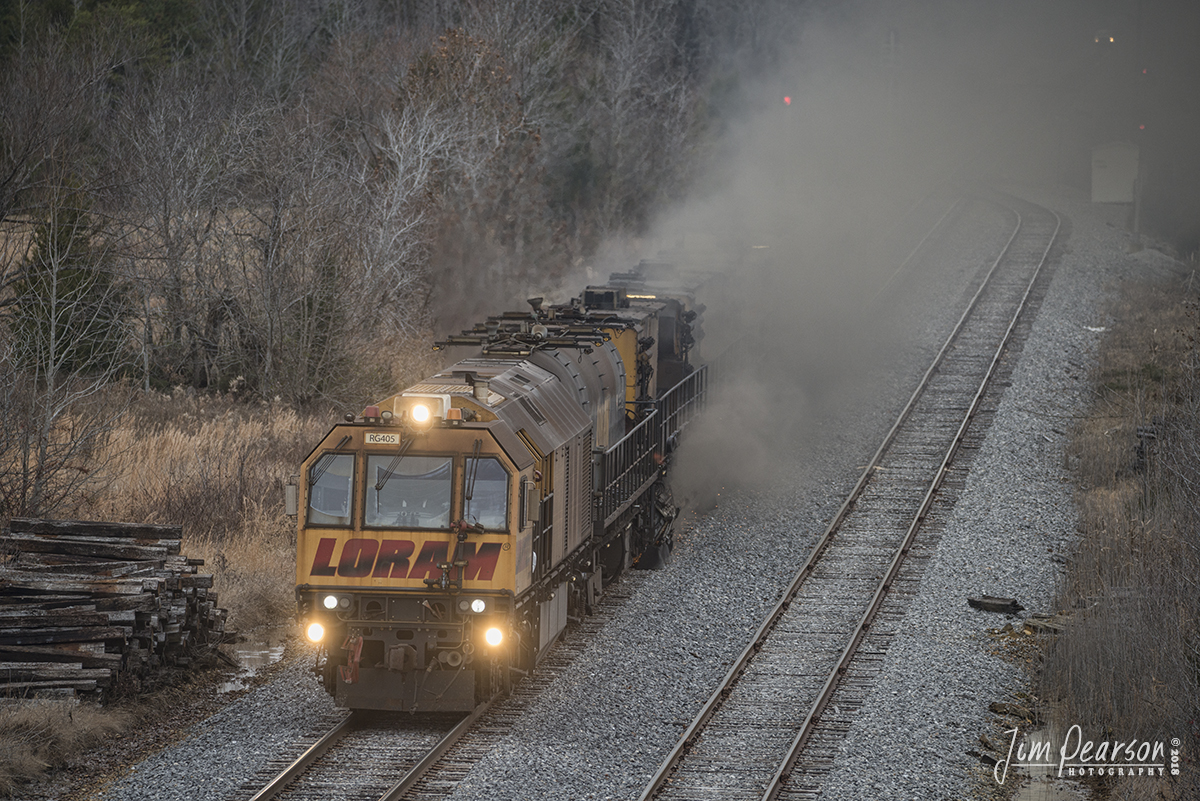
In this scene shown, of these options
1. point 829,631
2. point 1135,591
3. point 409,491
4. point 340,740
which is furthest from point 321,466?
point 1135,591

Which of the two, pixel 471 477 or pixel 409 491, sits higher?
pixel 471 477

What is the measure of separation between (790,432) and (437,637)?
15.6 m

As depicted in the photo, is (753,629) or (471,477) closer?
(471,477)

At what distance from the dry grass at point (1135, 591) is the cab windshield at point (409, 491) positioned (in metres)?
7.01

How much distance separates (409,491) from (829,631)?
6.61 m

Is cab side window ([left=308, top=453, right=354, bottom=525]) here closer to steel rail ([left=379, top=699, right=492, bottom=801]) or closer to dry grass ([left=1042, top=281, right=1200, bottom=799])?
steel rail ([left=379, top=699, right=492, bottom=801])

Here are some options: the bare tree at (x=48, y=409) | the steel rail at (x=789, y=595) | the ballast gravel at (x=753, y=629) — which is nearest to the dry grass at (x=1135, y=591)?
the ballast gravel at (x=753, y=629)

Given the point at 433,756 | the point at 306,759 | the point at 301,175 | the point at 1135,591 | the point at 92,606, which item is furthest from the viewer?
the point at 301,175

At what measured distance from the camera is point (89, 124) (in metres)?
34.8

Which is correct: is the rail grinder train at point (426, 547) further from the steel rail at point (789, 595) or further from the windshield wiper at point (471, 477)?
the steel rail at point (789, 595)

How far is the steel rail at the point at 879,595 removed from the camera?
11930 millimetres

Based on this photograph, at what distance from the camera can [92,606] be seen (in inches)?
506

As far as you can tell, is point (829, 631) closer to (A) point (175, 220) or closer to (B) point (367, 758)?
(B) point (367, 758)

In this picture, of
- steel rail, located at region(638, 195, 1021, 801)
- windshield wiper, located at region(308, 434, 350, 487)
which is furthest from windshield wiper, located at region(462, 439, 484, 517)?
steel rail, located at region(638, 195, 1021, 801)
